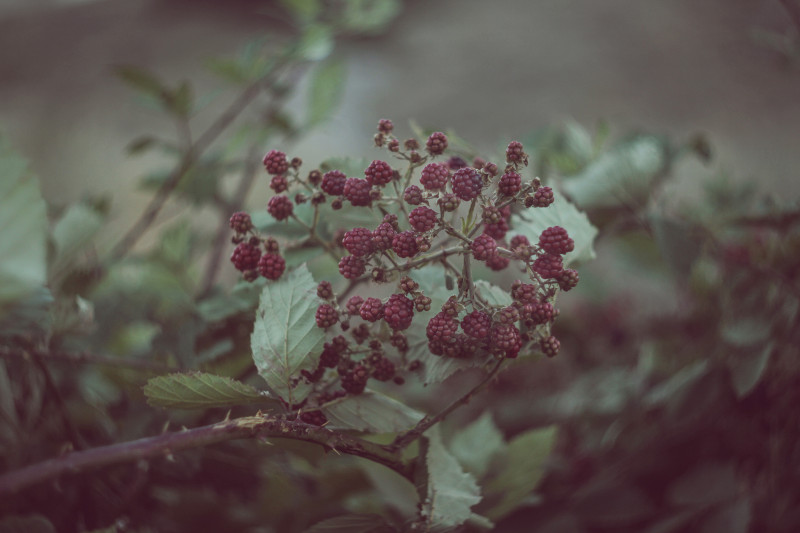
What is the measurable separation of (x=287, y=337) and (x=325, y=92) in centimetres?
44

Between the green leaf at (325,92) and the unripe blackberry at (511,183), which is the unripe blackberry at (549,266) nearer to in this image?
the unripe blackberry at (511,183)

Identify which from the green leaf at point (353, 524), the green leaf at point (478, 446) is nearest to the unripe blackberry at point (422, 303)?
the green leaf at point (353, 524)

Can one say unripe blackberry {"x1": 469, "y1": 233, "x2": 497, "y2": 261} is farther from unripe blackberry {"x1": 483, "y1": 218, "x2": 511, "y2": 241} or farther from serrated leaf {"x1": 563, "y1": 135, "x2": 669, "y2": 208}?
serrated leaf {"x1": 563, "y1": 135, "x2": 669, "y2": 208}

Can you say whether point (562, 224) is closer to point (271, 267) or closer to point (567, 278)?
point (567, 278)

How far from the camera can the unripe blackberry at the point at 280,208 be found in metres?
0.33

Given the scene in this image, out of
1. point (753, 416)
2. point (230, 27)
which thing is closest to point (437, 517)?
point (753, 416)

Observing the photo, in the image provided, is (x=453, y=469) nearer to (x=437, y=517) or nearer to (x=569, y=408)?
(x=437, y=517)

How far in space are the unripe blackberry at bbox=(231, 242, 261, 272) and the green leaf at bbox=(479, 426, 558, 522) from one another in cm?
24

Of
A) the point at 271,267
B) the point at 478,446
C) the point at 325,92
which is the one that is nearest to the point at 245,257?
the point at 271,267

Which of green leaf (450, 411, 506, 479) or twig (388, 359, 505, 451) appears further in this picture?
green leaf (450, 411, 506, 479)

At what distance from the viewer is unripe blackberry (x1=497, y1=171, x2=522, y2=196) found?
29cm

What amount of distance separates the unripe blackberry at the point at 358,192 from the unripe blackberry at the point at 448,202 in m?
0.04

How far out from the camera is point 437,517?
1.00ft

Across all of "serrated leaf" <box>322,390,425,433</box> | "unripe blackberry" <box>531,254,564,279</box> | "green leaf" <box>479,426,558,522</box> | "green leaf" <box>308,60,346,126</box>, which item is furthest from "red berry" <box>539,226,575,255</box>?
"green leaf" <box>308,60,346,126</box>
